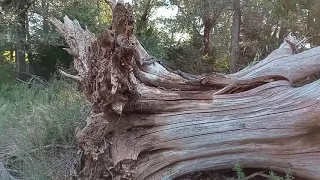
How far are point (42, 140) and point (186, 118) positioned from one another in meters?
1.65

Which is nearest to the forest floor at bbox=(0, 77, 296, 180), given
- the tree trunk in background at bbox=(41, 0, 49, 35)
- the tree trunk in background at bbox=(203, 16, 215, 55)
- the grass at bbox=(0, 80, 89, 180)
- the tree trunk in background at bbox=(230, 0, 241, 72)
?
the grass at bbox=(0, 80, 89, 180)

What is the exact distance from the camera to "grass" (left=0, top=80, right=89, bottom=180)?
12.1 ft

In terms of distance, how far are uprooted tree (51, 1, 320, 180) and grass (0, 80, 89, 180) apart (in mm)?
469

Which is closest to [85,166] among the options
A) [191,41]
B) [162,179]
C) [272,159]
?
[162,179]

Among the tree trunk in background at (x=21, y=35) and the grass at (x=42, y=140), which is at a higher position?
the tree trunk in background at (x=21, y=35)

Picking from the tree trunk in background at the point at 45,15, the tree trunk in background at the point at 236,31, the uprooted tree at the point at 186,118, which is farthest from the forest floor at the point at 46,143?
the tree trunk in background at the point at 236,31

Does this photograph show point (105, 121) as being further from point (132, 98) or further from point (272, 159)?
point (272, 159)

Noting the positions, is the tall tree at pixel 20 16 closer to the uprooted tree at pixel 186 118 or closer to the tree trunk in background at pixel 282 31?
the tree trunk in background at pixel 282 31

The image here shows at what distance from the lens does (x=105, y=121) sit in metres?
3.08

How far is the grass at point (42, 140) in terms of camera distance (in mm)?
3691

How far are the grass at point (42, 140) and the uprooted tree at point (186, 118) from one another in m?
0.47

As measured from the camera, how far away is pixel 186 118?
10.4ft

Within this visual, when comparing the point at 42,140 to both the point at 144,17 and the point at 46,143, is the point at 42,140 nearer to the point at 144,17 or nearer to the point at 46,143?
the point at 46,143

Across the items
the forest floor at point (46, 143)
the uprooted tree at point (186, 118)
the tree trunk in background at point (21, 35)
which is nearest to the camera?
the uprooted tree at point (186, 118)
